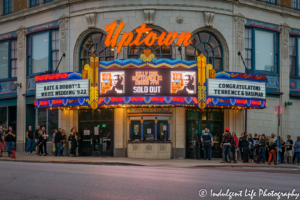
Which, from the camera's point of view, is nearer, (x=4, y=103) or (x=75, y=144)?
(x=75, y=144)

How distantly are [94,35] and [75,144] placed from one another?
772 centimetres

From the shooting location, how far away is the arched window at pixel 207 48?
29.9m

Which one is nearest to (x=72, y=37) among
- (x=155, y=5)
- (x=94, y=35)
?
(x=94, y=35)

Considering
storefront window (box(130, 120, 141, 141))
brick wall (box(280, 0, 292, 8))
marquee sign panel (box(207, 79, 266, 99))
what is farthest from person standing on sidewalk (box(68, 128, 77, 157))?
brick wall (box(280, 0, 292, 8))

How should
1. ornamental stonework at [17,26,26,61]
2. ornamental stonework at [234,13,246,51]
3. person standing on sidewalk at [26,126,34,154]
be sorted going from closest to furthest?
ornamental stonework at [234,13,246,51]
person standing on sidewalk at [26,126,34,154]
ornamental stonework at [17,26,26,61]

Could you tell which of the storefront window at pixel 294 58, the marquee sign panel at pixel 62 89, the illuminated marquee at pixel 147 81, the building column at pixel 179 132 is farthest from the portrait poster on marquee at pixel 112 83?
the storefront window at pixel 294 58

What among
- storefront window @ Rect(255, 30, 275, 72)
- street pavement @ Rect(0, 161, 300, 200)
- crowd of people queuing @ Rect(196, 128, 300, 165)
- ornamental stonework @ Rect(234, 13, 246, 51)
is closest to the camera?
street pavement @ Rect(0, 161, 300, 200)

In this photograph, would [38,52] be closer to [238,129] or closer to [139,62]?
[139,62]

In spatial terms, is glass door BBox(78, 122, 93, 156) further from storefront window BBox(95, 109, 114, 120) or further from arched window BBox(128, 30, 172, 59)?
arched window BBox(128, 30, 172, 59)

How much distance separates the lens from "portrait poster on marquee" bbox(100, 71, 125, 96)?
27.0 metres

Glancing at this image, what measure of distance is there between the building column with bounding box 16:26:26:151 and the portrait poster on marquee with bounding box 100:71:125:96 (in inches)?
365

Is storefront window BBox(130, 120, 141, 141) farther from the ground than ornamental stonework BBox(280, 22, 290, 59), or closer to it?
closer to it

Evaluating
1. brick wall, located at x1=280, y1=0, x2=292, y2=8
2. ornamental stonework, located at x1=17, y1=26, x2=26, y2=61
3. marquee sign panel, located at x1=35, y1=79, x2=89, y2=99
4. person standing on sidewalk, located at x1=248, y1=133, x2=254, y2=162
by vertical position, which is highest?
brick wall, located at x1=280, y1=0, x2=292, y2=8

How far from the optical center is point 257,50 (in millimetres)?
31859
